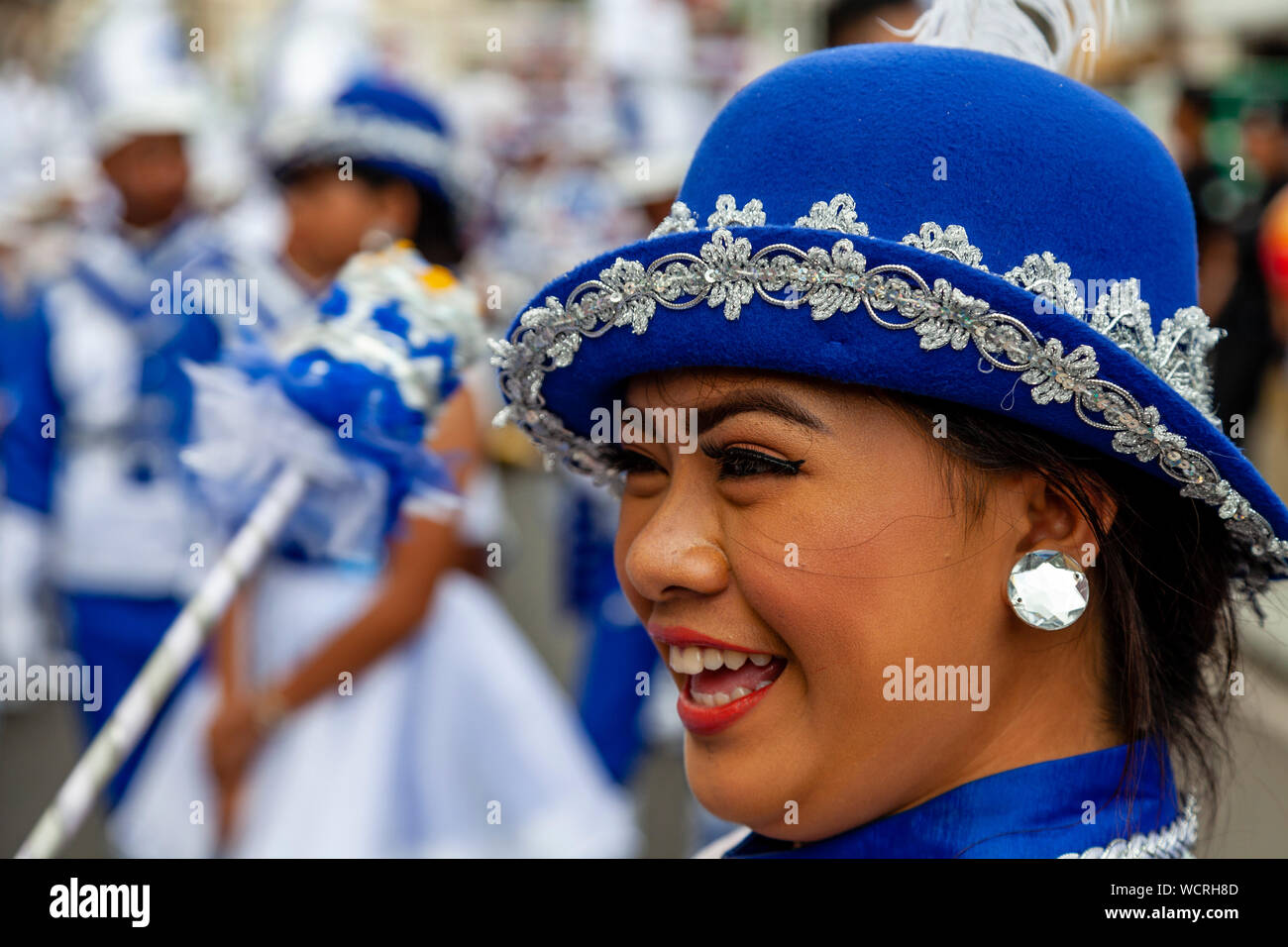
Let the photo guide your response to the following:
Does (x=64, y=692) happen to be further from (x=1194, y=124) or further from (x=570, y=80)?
(x=570, y=80)

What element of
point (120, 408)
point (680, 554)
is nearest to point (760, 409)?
point (680, 554)

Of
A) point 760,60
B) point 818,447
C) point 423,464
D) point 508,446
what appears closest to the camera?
point 818,447

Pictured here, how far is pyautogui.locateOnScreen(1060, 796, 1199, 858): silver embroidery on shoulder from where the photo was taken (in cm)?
138

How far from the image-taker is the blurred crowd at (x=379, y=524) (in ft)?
12.1

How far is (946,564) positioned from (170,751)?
10.1 ft

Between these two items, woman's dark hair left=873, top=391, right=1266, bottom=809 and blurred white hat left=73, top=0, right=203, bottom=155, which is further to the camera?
blurred white hat left=73, top=0, right=203, bottom=155

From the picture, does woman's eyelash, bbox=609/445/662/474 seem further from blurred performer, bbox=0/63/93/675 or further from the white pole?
blurred performer, bbox=0/63/93/675

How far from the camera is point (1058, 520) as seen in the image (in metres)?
1.42

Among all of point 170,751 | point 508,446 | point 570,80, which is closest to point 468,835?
point 170,751

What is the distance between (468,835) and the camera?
3.82m

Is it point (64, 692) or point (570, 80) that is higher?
point (570, 80)

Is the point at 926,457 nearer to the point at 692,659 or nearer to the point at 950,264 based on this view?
the point at 950,264

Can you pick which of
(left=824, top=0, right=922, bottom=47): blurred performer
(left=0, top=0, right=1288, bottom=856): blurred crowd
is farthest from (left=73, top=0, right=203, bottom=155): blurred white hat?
(left=824, top=0, right=922, bottom=47): blurred performer

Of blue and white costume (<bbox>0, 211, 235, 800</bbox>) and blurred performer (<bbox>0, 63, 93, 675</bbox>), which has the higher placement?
blurred performer (<bbox>0, 63, 93, 675</bbox>)
